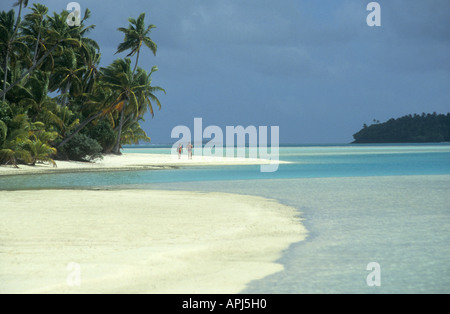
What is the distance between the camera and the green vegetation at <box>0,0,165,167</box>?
1272 inches

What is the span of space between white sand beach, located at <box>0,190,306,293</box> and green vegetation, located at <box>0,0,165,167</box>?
55.6 ft

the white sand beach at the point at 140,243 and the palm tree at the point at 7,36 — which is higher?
the palm tree at the point at 7,36

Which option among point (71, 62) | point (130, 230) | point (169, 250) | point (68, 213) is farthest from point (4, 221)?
point (71, 62)

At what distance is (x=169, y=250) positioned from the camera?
28.3ft

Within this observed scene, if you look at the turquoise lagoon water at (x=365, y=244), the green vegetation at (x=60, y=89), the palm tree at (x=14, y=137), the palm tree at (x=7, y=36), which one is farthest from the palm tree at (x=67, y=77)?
the turquoise lagoon water at (x=365, y=244)

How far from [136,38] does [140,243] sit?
43669 mm

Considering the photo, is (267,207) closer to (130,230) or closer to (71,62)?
(130,230)

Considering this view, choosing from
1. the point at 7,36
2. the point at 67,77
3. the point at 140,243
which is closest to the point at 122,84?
the point at 67,77

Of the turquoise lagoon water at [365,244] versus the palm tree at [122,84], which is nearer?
the turquoise lagoon water at [365,244]

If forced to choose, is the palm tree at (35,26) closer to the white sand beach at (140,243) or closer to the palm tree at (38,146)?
the palm tree at (38,146)

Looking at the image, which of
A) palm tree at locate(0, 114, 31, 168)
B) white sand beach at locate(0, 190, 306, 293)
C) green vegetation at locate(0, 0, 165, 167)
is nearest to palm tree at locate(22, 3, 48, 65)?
green vegetation at locate(0, 0, 165, 167)

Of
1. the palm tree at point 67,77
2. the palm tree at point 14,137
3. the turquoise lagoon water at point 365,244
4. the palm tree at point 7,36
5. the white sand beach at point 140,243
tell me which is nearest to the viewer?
the white sand beach at point 140,243

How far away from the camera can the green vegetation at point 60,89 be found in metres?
32.3

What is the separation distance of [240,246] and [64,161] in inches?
1304
